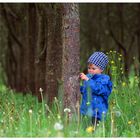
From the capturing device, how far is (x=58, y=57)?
9641 millimetres

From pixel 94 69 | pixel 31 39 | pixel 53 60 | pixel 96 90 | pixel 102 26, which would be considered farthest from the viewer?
pixel 102 26

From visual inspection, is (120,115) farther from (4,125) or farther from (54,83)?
(54,83)

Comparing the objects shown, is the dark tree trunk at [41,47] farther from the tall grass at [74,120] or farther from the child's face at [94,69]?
the child's face at [94,69]

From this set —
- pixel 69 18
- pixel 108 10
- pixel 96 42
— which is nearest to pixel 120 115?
pixel 69 18

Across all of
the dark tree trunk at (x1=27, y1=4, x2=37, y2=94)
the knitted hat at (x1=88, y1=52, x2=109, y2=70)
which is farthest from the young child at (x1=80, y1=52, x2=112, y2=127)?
the dark tree trunk at (x1=27, y1=4, x2=37, y2=94)

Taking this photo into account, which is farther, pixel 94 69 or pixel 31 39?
pixel 31 39

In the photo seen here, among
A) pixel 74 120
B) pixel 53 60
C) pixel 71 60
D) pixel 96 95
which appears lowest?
pixel 74 120

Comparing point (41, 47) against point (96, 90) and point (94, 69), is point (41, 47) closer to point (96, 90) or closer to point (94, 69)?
point (94, 69)

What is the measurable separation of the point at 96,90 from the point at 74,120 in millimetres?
627

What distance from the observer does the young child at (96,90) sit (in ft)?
23.9

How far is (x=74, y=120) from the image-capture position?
6848 mm

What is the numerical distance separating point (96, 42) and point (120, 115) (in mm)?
18007

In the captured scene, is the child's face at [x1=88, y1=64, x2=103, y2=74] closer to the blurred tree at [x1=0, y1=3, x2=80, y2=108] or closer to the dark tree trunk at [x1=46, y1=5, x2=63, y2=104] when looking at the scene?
the blurred tree at [x1=0, y1=3, x2=80, y2=108]

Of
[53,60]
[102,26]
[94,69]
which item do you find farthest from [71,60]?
[102,26]
